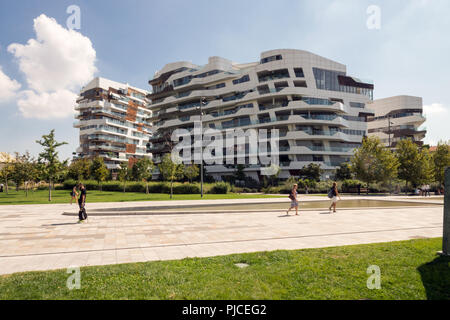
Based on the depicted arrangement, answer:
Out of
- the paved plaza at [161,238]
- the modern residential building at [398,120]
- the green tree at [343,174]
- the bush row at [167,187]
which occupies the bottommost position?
the bush row at [167,187]

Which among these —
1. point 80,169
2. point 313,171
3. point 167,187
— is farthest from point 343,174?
point 80,169

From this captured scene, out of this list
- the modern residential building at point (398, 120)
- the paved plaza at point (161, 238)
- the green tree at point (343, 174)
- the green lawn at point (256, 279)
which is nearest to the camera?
the green lawn at point (256, 279)

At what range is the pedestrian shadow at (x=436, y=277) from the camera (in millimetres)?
3852

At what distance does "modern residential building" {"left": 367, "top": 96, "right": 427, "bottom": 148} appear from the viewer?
6562 cm

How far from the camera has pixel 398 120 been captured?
6812cm

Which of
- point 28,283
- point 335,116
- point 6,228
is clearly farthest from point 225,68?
point 28,283

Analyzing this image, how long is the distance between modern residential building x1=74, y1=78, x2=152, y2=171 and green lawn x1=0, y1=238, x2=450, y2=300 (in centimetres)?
7358

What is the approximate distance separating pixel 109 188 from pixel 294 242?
1699 inches

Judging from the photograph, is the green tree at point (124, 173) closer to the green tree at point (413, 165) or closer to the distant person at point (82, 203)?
the distant person at point (82, 203)

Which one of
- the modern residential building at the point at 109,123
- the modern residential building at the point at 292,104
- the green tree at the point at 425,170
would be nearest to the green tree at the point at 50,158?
the modern residential building at the point at 292,104

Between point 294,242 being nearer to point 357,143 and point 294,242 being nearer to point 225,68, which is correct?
point 357,143

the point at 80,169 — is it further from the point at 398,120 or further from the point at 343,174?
the point at 398,120

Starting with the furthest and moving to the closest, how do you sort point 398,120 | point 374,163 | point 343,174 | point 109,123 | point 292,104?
point 109,123
point 398,120
point 292,104
point 343,174
point 374,163

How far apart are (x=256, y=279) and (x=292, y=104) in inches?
1816
